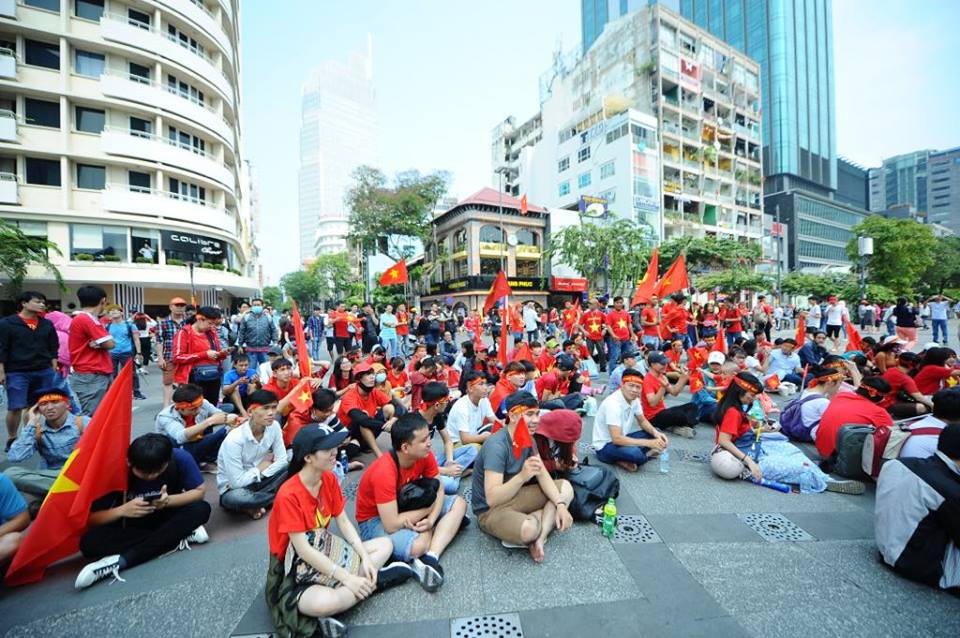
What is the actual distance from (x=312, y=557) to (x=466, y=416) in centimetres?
275

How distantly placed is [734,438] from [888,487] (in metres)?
1.60

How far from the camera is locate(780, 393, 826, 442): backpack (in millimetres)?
5344

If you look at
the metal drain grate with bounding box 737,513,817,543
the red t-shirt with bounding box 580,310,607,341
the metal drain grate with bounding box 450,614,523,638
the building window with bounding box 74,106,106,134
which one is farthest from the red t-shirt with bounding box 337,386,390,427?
the building window with bounding box 74,106,106,134

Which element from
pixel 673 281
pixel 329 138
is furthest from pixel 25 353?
pixel 329 138

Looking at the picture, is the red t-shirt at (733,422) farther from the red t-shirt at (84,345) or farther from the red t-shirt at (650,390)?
the red t-shirt at (84,345)

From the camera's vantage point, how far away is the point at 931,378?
5.38 meters

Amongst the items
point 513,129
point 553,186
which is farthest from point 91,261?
point 513,129

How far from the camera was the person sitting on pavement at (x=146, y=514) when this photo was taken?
10.1ft

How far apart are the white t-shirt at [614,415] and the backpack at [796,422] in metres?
2.36

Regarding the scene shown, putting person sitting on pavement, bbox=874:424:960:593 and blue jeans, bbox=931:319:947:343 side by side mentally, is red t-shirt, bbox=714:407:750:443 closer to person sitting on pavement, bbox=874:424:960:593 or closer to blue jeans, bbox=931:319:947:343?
person sitting on pavement, bbox=874:424:960:593

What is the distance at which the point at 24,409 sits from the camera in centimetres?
529

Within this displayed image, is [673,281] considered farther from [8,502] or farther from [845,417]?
[8,502]

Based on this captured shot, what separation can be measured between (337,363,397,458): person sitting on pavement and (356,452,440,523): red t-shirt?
6.47 ft

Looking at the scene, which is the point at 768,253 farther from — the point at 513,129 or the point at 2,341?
the point at 2,341
